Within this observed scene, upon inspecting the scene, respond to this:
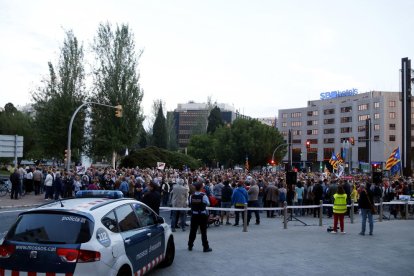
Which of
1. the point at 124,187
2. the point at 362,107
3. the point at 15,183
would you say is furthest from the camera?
the point at 362,107

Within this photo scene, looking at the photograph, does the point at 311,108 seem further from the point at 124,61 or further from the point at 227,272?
the point at 227,272

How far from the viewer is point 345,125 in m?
111

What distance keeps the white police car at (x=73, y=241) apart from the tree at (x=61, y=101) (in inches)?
1502

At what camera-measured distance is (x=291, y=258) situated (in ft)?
35.1

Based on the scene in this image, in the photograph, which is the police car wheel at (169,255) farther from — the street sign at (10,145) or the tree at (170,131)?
the tree at (170,131)

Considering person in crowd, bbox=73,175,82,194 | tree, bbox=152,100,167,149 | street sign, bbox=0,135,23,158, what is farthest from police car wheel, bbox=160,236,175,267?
tree, bbox=152,100,167,149

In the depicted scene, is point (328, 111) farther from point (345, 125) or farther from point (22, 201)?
point (22, 201)

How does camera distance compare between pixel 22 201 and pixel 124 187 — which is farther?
pixel 22 201

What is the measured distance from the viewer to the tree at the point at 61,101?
4347cm

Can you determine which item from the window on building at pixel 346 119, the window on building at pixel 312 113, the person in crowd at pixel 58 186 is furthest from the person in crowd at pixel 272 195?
the window on building at pixel 312 113

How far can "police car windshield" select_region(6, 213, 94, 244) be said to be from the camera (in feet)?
20.2

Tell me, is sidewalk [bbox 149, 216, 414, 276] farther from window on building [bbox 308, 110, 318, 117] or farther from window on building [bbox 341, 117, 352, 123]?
window on building [bbox 308, 110, 318, 117]

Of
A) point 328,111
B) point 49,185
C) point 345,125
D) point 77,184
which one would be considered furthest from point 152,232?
point 328,111

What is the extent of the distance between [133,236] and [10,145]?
20.1m
